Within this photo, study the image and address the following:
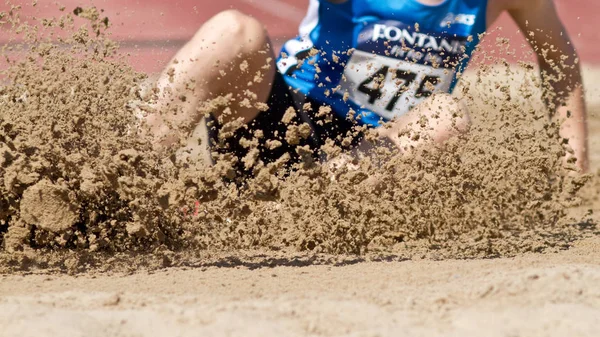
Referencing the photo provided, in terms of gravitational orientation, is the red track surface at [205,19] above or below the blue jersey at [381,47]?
below

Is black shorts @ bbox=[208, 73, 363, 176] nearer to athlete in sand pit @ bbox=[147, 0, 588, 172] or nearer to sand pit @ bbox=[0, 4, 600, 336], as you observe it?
athlete in sand pit @ bbox=[147, 0, 588, 172]

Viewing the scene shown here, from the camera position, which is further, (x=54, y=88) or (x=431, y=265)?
(x=54, y=88)

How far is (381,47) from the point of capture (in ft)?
9.46

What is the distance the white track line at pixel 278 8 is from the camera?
6.83 metres

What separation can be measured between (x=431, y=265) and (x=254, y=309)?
26.5 inches

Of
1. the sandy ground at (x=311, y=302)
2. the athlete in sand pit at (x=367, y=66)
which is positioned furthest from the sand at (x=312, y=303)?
the athlete in sand pit at (x=367, y=66)

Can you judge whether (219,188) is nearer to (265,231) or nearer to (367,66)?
(265,231)

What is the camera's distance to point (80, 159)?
2078 mm

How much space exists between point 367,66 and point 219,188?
850 mm

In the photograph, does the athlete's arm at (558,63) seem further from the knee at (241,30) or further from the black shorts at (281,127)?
the knee at (241,30)

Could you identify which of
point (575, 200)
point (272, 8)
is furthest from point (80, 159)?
point (272, 8)

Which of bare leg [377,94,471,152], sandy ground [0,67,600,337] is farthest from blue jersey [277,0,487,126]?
sandy ground [0,67,600,337]

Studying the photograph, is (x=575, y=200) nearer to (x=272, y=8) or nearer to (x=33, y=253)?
(x=33, y=253)

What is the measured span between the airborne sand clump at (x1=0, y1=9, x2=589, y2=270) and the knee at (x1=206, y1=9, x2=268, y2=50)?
0.68ft
